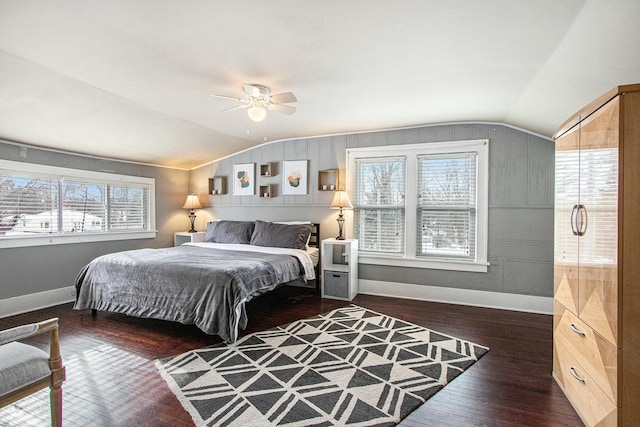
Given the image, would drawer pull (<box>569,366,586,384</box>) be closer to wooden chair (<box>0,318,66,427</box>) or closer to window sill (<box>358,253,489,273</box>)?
window sill (<box>358,253,489,273</box>)

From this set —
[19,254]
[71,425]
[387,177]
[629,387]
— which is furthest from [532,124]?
[19,254]

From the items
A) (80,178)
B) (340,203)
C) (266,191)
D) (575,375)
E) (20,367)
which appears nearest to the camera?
(20,367)

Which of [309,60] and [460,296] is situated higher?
[309,60]

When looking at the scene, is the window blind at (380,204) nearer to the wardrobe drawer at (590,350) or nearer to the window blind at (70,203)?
the wardrobe drawer at (590,350)

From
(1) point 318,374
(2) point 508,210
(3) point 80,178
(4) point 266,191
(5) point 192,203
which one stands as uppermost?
(3) point 80,178

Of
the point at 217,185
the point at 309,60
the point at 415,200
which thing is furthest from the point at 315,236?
the point at 309,60

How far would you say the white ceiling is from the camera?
200 centimetres

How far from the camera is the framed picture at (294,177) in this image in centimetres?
533

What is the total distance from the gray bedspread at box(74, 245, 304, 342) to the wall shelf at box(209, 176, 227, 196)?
2.16 meters

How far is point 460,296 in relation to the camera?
441cm

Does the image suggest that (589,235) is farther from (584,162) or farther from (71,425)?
(71,425)

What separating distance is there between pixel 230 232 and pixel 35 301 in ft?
8.42

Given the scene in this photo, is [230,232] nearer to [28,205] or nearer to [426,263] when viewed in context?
[28,205]

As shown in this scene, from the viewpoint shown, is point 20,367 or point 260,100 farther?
point 260,100
